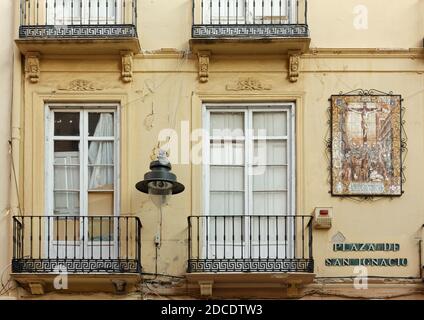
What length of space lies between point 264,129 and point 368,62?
1.78 m

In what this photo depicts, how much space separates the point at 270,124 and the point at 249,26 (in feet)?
4.72

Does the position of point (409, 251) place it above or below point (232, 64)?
below

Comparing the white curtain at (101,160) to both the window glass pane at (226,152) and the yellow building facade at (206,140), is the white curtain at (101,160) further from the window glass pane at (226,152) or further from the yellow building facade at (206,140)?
the window glass pane at (226,152)

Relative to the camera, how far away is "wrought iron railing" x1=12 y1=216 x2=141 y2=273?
638 inches

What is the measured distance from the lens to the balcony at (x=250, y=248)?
52.6 ft

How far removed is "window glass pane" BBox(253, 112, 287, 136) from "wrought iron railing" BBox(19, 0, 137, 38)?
2.15m

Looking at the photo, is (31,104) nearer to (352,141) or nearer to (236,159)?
(236,159)

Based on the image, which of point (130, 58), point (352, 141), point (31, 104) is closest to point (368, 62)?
point (352, 141)

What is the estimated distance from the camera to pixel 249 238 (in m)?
16.6

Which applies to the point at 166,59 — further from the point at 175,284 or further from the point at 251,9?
the point at 175,284

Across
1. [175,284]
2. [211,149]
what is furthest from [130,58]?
[175,284]

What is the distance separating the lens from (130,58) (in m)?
16.9

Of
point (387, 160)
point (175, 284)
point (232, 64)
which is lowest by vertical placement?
point (175, 284)

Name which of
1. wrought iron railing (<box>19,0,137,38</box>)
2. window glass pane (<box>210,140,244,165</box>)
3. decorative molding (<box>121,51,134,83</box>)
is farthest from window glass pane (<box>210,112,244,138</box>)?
wrought iron railing (<box>19,0,137,38</box>)
